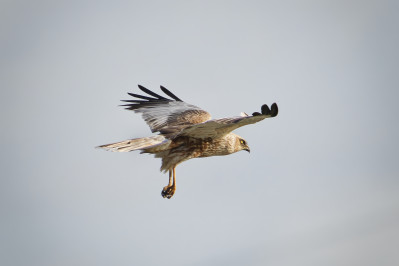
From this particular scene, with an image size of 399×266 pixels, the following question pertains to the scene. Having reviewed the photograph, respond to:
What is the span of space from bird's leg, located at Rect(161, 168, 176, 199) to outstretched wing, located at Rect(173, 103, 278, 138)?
1.02 m

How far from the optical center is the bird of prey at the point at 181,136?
33.2 feet

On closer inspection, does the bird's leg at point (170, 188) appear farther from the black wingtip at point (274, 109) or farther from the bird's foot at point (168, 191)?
the black wingtip at point (274, 109)

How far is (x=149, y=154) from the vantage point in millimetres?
10961

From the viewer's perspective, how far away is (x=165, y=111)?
12.6m

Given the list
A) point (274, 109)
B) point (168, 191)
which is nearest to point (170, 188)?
point (168, 191)

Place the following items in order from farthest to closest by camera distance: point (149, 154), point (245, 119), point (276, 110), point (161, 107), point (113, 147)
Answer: point (161, 107)
point (149, 154)
point (113, 147)
point (245, 119)
point (276, 110)

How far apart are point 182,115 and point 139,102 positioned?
1327mm

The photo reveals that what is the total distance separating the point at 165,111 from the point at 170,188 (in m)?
2.07

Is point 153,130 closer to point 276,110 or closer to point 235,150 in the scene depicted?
point 235,150

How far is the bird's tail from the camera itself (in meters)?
10.2

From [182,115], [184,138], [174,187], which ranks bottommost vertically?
[174,187]

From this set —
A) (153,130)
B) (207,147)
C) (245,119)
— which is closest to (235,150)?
(207,147)

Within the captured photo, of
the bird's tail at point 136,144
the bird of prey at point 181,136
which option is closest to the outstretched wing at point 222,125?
the bird of prey at point 181,136

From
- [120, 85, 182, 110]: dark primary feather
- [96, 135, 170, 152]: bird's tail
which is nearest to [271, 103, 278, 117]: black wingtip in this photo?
[96, 135, 170, 152]: bird's tail
